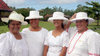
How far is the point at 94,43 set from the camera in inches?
113

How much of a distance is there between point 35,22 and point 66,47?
879mm

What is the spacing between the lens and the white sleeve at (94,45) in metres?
2.88

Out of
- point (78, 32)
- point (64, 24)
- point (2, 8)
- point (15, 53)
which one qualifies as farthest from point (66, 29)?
point (2, 8)

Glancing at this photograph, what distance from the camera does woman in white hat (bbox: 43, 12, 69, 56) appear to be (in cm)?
334

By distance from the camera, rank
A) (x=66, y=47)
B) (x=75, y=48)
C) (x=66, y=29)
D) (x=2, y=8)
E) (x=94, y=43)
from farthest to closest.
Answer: (x=2, y=8)
(x=66, y=29)
(x=66, y=47)
(x=75, y=48)
(x=94, y=43)

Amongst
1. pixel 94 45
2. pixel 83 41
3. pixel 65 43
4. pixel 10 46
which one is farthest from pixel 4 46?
pixel 94 45

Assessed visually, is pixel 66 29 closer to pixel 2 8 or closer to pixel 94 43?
pixel 94 43

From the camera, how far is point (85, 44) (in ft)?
9.71

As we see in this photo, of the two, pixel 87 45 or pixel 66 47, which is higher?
pixel 87 45

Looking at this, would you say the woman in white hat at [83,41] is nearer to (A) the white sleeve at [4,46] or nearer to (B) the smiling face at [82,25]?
(B) the smiling face at [82,25]

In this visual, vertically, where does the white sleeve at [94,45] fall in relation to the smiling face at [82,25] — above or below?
below

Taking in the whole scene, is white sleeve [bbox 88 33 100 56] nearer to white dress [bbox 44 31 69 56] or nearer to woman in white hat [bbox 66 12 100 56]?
woman in white hat [bbox 66 12 100 56]

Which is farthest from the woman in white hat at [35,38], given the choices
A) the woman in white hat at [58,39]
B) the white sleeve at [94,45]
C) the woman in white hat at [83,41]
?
the white sleeve at [94,45]

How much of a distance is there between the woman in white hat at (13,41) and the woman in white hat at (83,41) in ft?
2.74
